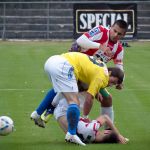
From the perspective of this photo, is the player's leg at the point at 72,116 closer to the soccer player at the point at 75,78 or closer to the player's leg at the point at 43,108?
the soccer player at the point at 75,78

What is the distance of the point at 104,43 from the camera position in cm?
1300

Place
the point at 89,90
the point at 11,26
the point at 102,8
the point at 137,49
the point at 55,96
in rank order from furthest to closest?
1. the point at 11,26
2. the point at 102,8
3. the point at 137,49
4. the point at 55,96
5. the point at 89,90

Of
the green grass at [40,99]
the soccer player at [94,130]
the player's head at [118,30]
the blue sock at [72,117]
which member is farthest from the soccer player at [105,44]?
the blue sock at [72,117]

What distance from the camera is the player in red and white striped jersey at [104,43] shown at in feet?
41.5

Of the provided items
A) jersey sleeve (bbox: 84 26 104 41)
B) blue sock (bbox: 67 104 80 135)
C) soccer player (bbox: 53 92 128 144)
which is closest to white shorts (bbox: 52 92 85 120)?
soccer player (bbox: 53 92 128 144)

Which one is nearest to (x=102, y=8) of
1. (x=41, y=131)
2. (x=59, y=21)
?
(x=59, y=21)

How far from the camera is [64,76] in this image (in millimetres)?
11320

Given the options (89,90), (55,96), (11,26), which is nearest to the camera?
(89,90)

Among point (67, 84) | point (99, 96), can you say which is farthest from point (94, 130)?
point (99, 96)

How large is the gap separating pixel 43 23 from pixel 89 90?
2505cm

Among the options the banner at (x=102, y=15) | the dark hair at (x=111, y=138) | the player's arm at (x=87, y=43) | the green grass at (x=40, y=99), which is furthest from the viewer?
the banner at (x=102, y=15)

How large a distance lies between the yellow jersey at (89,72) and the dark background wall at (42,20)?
78.0 feet

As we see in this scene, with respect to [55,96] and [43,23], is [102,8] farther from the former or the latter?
[55,96]

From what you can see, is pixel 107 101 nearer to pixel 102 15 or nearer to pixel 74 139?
pixel 74 139
